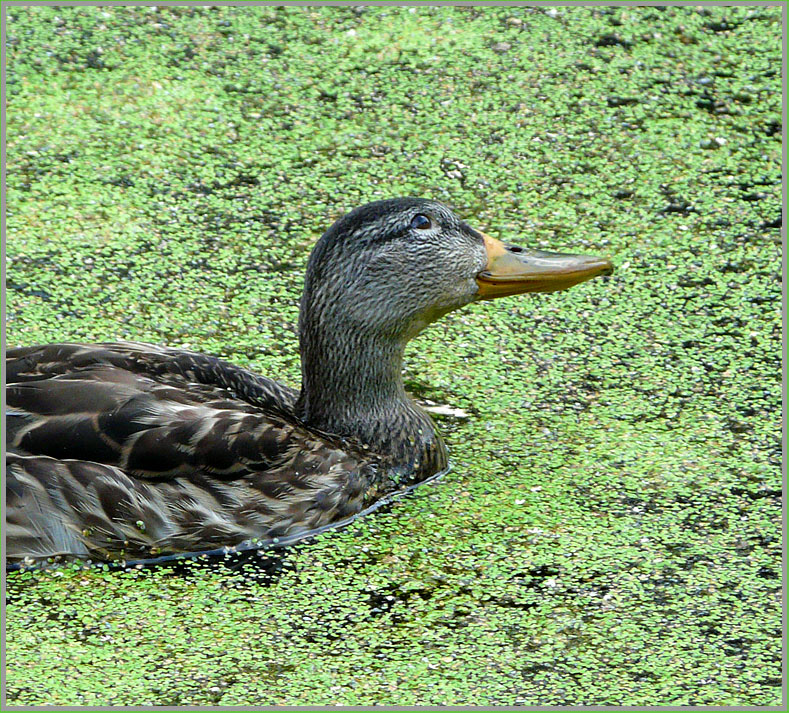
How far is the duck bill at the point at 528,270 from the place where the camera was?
20.4ft

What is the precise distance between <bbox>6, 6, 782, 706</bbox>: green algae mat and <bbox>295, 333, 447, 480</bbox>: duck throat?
231mm

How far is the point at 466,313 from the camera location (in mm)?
7246

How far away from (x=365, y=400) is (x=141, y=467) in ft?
3.38

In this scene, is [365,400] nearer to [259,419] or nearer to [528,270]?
[259,419]

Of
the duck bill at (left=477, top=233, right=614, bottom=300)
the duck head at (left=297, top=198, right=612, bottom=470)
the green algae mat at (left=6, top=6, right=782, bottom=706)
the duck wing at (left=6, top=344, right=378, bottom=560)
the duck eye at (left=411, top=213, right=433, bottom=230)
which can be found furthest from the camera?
the duck bill at (left=477, top=233, right=614, bottom=300)

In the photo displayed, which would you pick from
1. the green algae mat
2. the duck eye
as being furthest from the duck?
the green algae mat

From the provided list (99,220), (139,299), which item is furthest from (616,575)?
(99,220)

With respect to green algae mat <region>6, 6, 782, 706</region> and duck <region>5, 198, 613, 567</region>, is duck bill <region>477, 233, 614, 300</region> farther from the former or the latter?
green algae mat <region>6, 6, 782, 706</region>

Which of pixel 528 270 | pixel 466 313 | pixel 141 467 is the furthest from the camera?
pixel 466 313

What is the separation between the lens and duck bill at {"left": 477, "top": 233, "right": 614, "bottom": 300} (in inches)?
244

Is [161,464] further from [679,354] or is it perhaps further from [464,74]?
[464,74]

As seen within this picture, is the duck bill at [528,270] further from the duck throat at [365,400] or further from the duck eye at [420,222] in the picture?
the duck throat at [365,400]

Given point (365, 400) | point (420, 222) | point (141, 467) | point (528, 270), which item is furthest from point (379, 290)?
point (141, 467)

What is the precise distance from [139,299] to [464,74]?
9.56 ft
